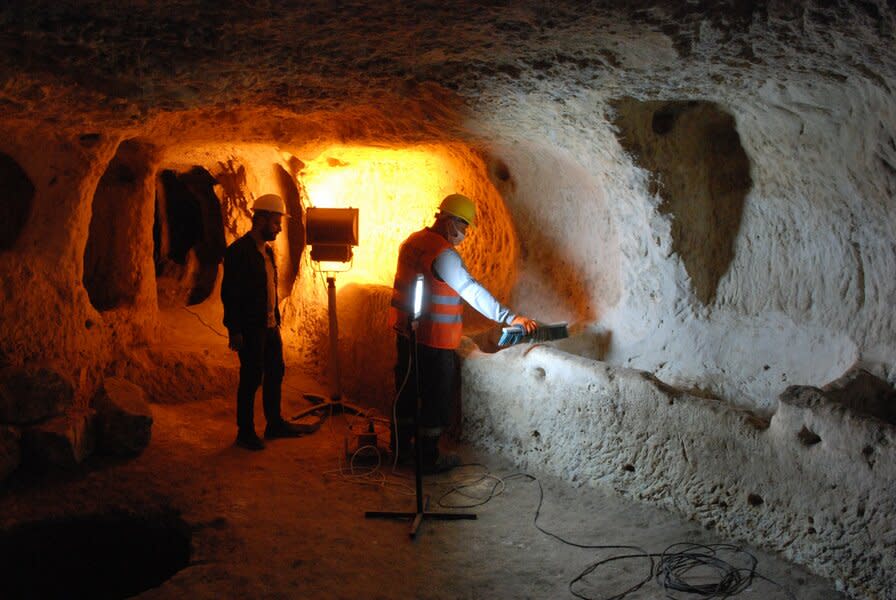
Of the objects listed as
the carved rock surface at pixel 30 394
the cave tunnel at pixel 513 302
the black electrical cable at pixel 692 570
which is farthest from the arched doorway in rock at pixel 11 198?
the black electrical cable at pixel 692 570

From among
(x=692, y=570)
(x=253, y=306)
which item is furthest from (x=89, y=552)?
(x=692, y=570)

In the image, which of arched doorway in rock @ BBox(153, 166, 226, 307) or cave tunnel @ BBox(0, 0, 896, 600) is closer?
cave tunnel @ BBox(0, 0, 896, 600)

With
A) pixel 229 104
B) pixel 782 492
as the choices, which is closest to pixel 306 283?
pixel 229 104

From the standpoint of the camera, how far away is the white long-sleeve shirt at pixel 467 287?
14.8 feet

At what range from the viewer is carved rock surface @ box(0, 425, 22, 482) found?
4621 mm

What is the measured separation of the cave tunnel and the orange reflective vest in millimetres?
221

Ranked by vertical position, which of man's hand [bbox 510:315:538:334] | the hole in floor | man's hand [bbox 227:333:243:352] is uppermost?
man's hand [bbox 510:315:538:334]

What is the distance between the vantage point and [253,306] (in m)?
5.25

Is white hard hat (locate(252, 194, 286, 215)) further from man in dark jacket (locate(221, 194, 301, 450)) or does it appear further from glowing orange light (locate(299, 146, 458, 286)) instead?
glowing orange light (locate(299, 146, 458, 286))

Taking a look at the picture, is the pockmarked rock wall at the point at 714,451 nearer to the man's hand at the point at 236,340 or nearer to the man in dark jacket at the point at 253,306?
the man in dark jacket at the point at 253,306

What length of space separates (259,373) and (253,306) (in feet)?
1.65

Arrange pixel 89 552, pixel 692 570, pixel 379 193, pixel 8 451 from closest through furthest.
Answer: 1. pixel 692 570
2. pixel 89 552
3. pixel 8 451
4. pixel 379 193

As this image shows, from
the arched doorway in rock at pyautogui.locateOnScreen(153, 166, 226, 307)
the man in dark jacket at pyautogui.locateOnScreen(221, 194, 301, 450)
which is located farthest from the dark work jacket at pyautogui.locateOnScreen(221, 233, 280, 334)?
the arched doorway in rock at pyautogui.locateOnScreen(153, 166, 226, 307)

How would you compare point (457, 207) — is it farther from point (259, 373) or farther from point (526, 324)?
point (259, 373)
